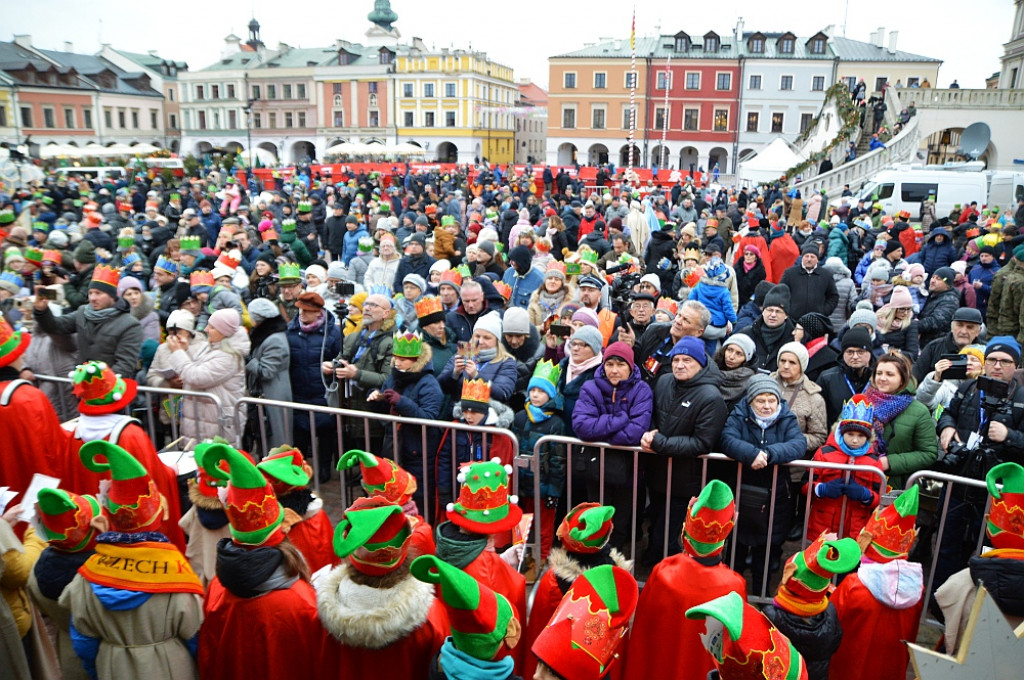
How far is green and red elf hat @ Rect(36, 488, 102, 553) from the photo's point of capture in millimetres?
2643

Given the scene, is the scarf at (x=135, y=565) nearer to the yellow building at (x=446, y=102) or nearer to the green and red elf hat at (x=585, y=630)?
the green and red elf hat at (x=585, y=630)

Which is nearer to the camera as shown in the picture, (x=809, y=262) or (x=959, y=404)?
(x=959, y=404)

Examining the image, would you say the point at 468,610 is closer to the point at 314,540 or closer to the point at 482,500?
the point at 482,500

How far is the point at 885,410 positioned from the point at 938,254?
6972 millimetres

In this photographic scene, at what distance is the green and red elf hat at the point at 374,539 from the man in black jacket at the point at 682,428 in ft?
7.27

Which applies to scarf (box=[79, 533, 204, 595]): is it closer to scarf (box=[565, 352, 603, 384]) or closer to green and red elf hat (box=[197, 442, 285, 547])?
green and red elf hat (box=[197, 442, 285, 547])

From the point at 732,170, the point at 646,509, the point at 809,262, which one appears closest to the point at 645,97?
the point at 732,170

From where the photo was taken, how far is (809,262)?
25.2 ft

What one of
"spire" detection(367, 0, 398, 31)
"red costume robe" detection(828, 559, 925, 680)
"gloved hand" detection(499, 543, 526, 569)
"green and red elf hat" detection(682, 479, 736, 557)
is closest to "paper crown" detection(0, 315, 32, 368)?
"gloved hand" detection(499, 543, 526, 569)

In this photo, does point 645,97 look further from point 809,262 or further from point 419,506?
point 419,506

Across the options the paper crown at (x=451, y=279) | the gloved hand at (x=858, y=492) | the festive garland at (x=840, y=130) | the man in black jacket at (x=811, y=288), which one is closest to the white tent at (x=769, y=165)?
the festive garland at (x=840, y=130)

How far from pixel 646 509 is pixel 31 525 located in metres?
3.96

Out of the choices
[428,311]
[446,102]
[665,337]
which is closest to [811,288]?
[665,337]

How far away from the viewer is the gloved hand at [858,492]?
4012 millimetres
